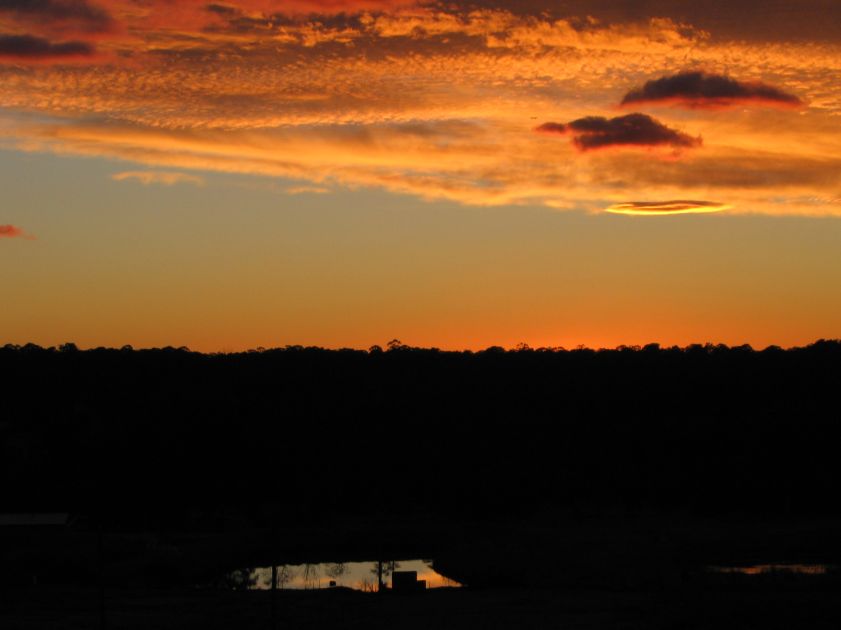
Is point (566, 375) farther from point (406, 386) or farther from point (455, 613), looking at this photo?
point (455, 613)

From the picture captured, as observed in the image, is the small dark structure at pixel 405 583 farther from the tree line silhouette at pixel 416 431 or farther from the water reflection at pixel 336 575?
the tree line silhouette at pixel 416 431

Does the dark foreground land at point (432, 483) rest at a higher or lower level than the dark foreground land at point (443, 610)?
higher

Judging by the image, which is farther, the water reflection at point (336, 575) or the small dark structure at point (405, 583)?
the water reflection at point (336, 575)

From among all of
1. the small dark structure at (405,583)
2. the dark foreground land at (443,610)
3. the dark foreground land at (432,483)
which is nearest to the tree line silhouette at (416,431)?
the dark foreground land at (432,483)

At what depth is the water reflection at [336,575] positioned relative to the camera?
56.9m

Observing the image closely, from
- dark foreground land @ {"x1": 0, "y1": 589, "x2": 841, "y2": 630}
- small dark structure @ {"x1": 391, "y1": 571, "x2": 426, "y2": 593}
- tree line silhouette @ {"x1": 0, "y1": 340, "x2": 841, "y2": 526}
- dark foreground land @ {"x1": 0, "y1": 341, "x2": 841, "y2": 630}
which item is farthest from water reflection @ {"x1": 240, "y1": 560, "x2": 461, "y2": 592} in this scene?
tree line silhouette @ {"x1": 0, "y1": 340, "x2": 841, "y2": 526}

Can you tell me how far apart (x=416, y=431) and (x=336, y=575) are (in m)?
43.1

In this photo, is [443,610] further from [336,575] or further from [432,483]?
[432,483]

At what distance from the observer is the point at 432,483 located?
9369 centimetres

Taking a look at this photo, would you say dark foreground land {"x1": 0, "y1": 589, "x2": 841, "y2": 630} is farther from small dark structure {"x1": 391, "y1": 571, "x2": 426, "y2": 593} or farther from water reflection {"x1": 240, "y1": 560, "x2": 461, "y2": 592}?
water reflection {"x1": 240, "y1": 560, "x2": 461, "y2": 592}

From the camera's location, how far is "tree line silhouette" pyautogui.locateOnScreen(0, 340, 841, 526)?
290 feet

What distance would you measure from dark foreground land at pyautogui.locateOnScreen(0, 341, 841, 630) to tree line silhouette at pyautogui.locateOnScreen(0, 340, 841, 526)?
26 cm

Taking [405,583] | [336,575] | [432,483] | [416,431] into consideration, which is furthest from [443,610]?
[416,431]

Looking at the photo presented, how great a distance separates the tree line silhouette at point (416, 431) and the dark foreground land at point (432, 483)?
265mm
